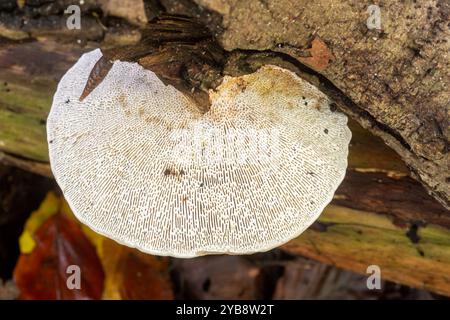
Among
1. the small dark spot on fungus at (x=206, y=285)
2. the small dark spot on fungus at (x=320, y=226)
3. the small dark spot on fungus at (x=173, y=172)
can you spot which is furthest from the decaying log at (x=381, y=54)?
the small dark spot on fungus at (x=206, y=285)

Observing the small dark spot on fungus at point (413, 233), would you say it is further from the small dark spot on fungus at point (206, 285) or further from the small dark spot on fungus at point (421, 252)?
the small dark spot on fungus at point (206, 285)

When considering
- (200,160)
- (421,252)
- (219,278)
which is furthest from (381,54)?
(219,278)

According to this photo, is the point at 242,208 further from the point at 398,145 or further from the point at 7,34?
the point at 7,34

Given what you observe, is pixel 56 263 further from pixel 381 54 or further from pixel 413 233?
pixel 381 54

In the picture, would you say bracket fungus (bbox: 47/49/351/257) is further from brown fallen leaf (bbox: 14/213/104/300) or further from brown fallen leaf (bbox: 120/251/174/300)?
brown fallen leaf (bbox: 120/251/174/300)

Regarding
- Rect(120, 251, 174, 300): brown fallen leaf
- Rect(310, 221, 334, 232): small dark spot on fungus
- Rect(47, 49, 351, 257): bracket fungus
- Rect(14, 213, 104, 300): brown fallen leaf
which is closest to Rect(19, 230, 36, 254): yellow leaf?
Rect(14, 213, 104, 300): brown fallen leaf
